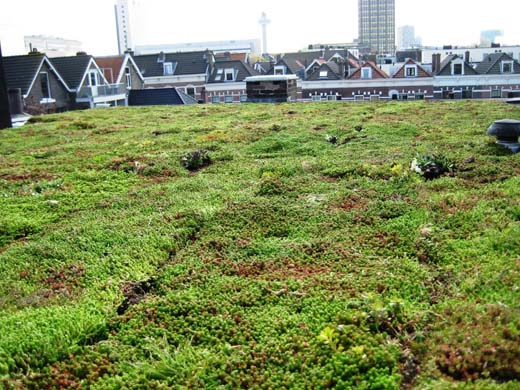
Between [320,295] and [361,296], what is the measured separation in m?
0.29

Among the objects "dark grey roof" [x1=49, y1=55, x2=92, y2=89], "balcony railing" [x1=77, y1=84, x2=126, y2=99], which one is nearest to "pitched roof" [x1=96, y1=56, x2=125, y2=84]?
"balcony railing" [x1=77, y1=84, x2=126, y2=99]

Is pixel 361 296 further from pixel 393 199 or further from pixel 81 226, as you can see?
pixel 81 226

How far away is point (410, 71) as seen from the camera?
44406mm

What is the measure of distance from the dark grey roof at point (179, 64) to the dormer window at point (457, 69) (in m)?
21.4

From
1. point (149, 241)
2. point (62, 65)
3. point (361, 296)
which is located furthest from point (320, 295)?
point (62, 65)

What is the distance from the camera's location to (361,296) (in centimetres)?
381

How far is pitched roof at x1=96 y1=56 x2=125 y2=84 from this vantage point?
4277 centimetres

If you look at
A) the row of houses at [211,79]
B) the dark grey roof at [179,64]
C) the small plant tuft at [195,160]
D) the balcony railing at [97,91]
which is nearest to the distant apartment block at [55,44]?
the dark grey roof at [179,64]

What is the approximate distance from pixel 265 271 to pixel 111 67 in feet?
137

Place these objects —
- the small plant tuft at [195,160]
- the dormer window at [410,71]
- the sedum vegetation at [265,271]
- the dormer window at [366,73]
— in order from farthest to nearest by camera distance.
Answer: the dormer window at [366,73]
the dormer window at [410,71]
the small plant tuft at [195,160]
the sedum vegetation at [265,271]

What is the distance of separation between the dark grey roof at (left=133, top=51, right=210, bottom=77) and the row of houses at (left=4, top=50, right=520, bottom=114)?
0.09 metres

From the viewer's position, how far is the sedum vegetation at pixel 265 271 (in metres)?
3.15

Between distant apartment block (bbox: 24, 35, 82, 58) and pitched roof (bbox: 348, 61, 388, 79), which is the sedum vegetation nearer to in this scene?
pitched roof (bbox: 348, 61, 388, 79)

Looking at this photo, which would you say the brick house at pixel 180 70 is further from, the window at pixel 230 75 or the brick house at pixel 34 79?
the brick house at pixel 34 79
